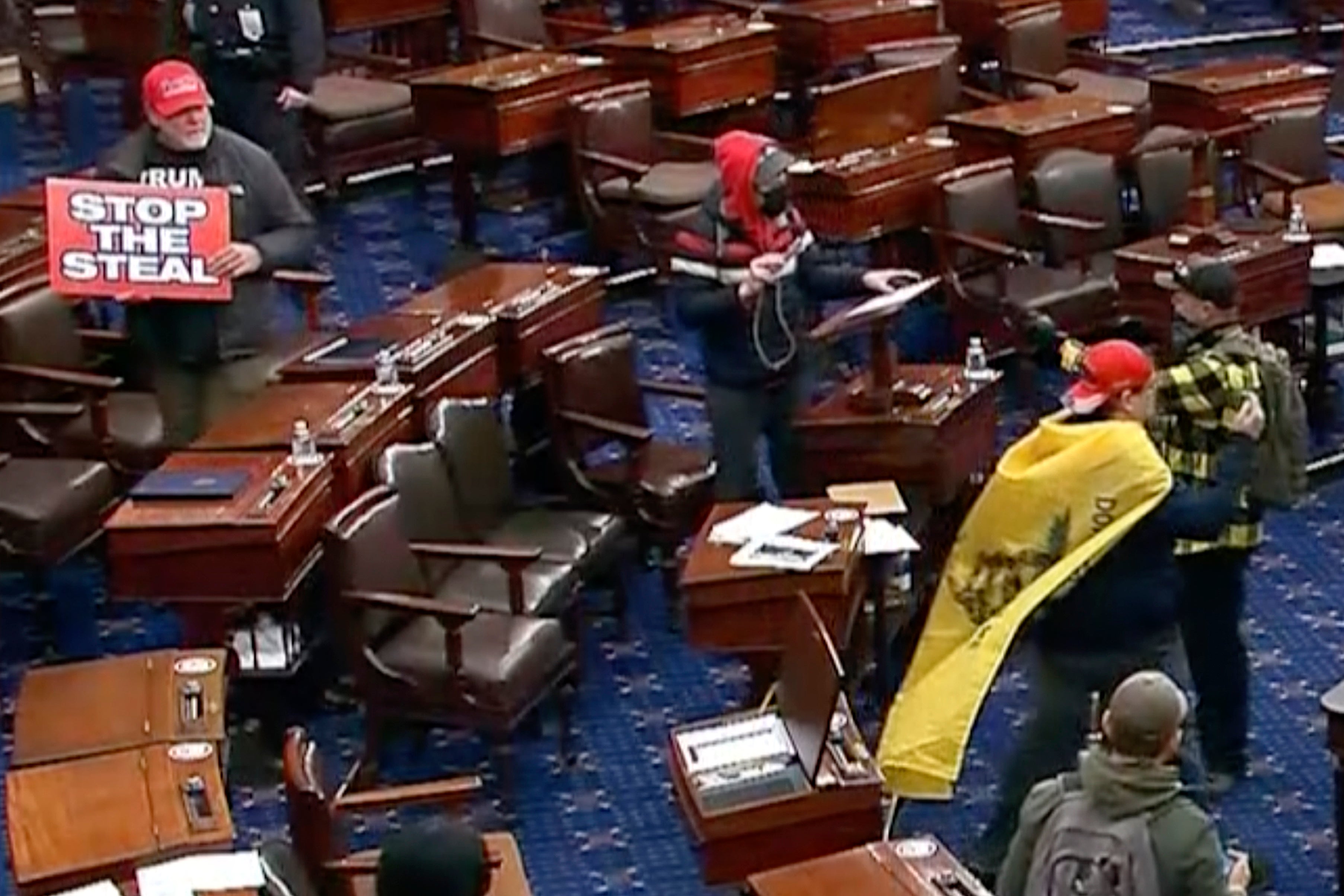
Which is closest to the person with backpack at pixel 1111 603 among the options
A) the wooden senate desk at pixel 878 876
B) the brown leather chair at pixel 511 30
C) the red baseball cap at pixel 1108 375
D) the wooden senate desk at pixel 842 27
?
the red baseball cap at pixel 1108 375

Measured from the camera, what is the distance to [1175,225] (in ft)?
32.1

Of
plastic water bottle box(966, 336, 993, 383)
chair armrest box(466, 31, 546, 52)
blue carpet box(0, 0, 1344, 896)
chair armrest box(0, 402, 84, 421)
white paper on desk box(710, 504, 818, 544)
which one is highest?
chair armrest box(466, 31, 546, 52)

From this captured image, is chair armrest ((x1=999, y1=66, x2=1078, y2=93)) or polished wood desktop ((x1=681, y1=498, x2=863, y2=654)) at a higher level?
chair armrest ((x1=999, y1=66, x2=1078, y2=93))

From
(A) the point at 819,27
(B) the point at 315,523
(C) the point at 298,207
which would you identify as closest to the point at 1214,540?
(B) the point at 315,523

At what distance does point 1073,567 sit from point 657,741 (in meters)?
1.80

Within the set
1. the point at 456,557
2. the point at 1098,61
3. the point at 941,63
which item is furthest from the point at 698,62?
the point at 456,557

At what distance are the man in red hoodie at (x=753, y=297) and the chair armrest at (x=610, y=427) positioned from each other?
0.74 feet

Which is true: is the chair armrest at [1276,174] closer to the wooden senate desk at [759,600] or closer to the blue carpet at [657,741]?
the blue carpet at [657,741]

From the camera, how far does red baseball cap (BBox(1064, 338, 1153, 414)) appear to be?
6.02 metres

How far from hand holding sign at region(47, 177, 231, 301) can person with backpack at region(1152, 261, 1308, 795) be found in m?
2.56

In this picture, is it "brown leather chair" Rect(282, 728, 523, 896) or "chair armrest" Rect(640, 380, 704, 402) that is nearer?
"brown leather chair" Rect(282, 728, 523, 896)

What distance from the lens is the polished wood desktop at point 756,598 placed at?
6.77 m

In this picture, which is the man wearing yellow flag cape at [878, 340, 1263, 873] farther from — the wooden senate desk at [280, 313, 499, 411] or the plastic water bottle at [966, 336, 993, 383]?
the wooden senate desk at [280, 313, 499, 411]

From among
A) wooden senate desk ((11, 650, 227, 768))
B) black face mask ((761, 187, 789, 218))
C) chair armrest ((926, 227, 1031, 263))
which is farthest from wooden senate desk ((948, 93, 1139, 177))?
wooden senate desk ((11, 650, 227, 768))
